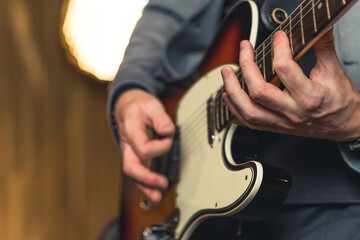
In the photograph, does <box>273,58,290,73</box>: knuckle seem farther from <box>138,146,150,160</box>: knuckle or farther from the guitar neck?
<box>138,146,150,160</box>: knuckle

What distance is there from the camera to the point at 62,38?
1997 millimetres

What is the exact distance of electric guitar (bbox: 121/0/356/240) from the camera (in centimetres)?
53

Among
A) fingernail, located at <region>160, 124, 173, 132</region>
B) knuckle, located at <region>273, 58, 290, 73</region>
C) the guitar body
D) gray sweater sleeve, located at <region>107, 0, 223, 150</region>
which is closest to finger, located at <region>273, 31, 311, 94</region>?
knuckle, located at <region>273, 58, 290, 73</region>

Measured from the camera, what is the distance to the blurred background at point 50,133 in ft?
6.07

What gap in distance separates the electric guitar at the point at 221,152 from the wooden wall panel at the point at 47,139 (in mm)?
1006

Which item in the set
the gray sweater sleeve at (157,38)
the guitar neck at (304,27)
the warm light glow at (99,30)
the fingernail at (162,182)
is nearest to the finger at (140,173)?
the fingernail at (162,182)

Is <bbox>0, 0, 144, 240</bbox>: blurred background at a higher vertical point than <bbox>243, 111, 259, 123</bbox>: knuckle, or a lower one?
lower

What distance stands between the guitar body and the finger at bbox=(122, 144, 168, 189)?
36 millimetres

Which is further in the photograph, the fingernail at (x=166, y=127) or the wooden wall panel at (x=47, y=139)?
the wooden wall panel at (x=47, y=139)

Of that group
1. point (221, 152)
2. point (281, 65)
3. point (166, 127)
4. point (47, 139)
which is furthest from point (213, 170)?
point (47, 139)

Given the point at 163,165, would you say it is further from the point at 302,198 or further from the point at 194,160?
the point at 302,198

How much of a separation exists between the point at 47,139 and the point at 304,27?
1.66 m

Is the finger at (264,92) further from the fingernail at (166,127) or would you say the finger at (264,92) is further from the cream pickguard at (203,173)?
the fingernail at (166,127)

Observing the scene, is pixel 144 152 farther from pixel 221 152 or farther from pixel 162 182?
pixel 221 152
